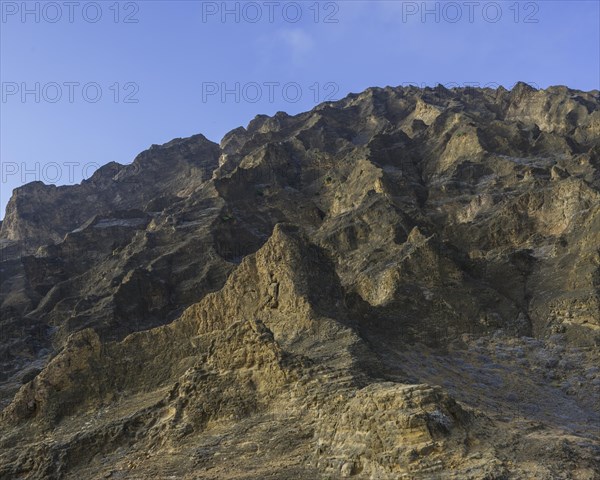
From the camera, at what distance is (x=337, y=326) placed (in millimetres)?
24688

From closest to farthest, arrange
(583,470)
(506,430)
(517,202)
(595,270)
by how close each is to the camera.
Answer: (583,470) < (506,430) < (595,270) < (517,202)

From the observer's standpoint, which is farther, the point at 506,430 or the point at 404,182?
the point at 404,182

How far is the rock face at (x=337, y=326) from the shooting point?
55.9ft

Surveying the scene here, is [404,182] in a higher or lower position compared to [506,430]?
higher

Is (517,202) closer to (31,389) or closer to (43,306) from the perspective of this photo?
(31,389)

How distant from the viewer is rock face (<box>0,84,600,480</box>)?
17.0 metres

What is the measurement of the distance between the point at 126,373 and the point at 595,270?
22531 millimetres

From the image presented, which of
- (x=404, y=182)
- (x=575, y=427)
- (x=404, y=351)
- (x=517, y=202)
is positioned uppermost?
(x=404, y=182)

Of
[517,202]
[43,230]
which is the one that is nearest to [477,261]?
[517,202]

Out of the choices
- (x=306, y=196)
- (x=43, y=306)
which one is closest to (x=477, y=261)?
(x=306, y=196)

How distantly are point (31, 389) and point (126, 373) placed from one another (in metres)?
3.70

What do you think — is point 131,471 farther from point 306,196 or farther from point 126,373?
point 306,196

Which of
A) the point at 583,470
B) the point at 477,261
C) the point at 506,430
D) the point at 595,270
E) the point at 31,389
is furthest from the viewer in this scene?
the point at 477,261

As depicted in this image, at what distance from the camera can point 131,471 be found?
1995 centimetres
